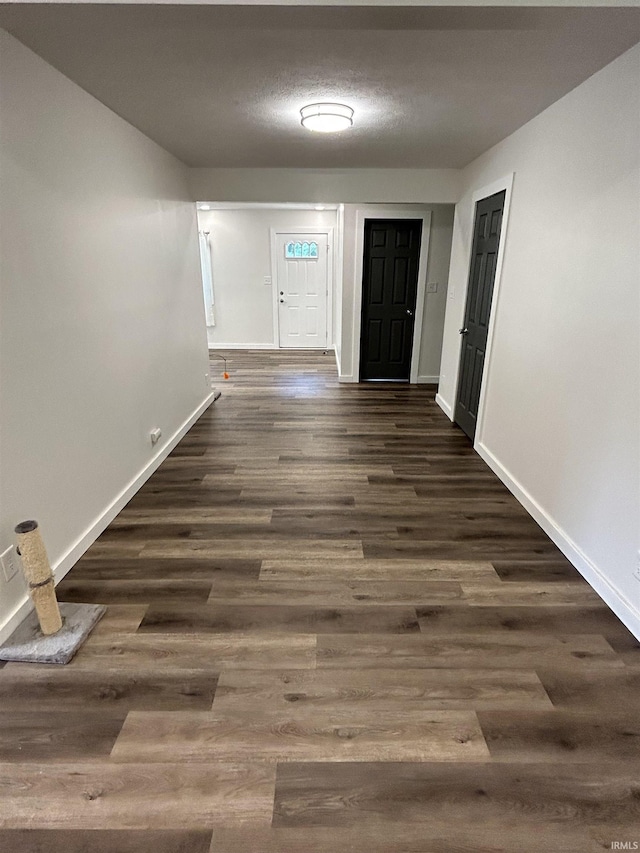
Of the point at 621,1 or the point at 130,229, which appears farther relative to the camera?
the point at 130,229

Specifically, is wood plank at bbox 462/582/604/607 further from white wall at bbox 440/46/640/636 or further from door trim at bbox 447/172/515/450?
door trim at bbox 447/172/515/450

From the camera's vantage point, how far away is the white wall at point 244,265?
7.54 meters

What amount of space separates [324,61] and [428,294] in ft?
12.5

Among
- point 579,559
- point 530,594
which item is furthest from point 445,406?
point 530,594

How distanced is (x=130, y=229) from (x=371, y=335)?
345 cm

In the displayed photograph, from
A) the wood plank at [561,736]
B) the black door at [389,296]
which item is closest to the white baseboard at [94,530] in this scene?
the wood plank at [561,736]

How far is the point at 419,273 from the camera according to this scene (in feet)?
17.8

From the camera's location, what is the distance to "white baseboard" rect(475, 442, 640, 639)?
1938 millimetres

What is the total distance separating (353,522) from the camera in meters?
2.75

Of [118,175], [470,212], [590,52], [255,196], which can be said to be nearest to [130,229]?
[118,175]

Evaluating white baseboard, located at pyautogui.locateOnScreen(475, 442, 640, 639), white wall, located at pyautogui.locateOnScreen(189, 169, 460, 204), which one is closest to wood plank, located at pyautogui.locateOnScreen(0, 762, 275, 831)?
white baseboard, located at pyautogui.locateOnScreen(475, 442, 640, 639)

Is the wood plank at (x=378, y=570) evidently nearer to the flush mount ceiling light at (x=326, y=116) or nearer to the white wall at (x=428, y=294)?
the flush mount ceiling light at (x=326, y=116)

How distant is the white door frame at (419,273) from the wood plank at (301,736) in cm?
470

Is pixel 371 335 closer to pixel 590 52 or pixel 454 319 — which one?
pixel 454 319
